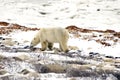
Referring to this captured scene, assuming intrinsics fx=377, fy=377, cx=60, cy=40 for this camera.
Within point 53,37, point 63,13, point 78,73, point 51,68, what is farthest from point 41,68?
point 63,13

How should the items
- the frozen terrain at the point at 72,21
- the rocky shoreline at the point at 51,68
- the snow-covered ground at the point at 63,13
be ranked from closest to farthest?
the rocky shoreline at the point at 51,68
the frozen terrain at the point at 72,21
the snow-covered ground at the point at 63,13

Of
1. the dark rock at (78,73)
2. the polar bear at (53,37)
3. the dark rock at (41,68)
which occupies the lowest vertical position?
the dark rock at (78,73)

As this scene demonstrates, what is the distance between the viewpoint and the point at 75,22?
46656 mm

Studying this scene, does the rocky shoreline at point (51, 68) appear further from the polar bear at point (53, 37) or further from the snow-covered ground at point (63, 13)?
the snow-covered ground at point (63, 13)

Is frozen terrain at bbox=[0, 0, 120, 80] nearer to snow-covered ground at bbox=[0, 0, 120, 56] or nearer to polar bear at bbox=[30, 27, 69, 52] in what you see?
snow-covered ground at bbox=[0, 0, 120, 56]

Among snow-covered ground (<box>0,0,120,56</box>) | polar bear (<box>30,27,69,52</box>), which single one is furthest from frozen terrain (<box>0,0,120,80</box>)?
polar bear (<box>30,27,69,52</box>)

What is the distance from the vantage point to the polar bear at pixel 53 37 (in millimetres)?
17672

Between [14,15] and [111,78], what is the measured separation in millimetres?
38966

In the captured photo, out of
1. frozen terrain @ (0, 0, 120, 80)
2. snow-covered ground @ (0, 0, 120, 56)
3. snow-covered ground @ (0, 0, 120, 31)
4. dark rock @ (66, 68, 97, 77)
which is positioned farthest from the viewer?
snow-covered ground @ (0, 0, 120, 31)

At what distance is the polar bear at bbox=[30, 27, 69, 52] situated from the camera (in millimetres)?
17672

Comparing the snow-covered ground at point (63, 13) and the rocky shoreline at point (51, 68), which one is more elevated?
the snow-covered ground at point (63, 13)

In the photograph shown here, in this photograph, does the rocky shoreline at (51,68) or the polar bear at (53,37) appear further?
the polar bear at (53,37)

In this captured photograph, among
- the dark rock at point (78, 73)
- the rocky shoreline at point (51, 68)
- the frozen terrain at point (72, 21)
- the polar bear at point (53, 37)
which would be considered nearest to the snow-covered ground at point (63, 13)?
the frozen terrain at point (72, 21)

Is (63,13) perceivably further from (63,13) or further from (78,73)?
(78,73)
